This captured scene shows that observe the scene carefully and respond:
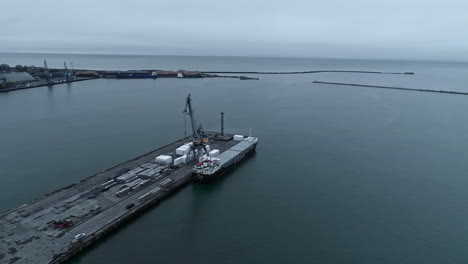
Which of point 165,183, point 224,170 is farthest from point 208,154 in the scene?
point 165,183

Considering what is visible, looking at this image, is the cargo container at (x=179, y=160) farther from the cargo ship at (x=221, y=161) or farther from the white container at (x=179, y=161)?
the cargo ship at (x=221, y=161)

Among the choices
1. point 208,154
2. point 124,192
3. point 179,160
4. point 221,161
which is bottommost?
point 124,192

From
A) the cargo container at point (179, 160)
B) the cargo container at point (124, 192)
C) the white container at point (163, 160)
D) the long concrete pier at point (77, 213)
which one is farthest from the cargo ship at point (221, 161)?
the cargo container at point (124, 192)

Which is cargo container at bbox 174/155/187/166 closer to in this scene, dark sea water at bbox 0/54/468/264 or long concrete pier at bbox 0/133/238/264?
long concrete pier at bbox 0/133/238/264

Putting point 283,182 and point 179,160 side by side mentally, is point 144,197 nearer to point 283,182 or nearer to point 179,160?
point 179,160

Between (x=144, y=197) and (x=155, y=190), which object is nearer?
(x=144, y=197)

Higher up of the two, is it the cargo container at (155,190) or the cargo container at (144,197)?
the cargo container at (155,190)

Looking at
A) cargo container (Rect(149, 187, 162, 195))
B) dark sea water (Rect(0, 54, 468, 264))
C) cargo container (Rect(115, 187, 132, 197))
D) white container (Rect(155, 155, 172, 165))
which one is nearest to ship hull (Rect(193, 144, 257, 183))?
dark sea water (Rect(0, 54, 468, 264))

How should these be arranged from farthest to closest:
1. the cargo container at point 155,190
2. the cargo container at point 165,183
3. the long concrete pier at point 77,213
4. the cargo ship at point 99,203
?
the cargo container at point 165,183, the cargo container at point 155,190, the cargo ship at point 99,203, the long concrete pier at point 77,213
